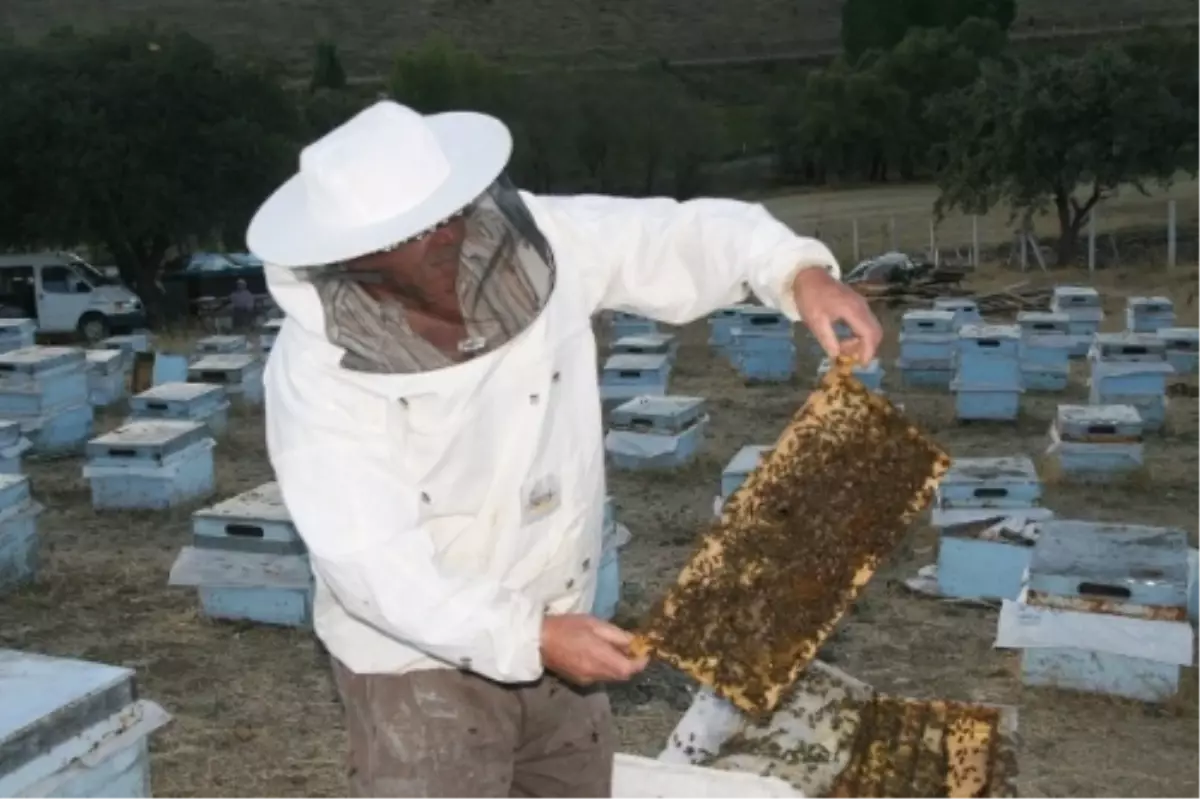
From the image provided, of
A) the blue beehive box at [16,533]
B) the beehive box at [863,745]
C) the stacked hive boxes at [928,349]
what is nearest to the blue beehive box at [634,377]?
the stacked hive boxes at [928,349]

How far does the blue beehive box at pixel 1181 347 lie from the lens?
9438 millimetres

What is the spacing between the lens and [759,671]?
6.97 ft

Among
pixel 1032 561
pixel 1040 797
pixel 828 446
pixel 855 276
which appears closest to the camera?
pixel 828 446

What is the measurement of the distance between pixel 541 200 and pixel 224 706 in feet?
10.3

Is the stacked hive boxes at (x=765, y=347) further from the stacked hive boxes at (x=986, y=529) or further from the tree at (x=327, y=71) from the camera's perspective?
the tree at (x=327, y=71)

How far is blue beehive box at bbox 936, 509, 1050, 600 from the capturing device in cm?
525

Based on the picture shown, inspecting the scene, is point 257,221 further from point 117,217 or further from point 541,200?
point 117,217

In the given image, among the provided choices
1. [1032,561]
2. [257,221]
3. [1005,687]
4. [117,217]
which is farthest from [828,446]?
[117,217]

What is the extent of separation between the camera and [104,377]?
10.1 metres

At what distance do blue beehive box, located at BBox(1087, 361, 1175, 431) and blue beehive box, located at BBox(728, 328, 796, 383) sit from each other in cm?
278

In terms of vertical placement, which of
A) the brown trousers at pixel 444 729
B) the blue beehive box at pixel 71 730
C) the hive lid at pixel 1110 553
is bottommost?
the hive lid at pixel 1110 553

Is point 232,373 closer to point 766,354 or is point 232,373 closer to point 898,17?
point 766,354

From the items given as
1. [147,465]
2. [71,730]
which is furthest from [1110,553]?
[147,465]

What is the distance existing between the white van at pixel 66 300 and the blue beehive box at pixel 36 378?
7.63 m
